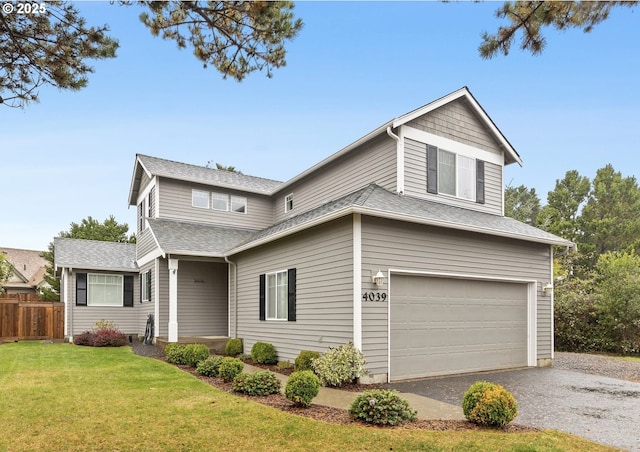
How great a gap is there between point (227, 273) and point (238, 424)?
36.6 feet

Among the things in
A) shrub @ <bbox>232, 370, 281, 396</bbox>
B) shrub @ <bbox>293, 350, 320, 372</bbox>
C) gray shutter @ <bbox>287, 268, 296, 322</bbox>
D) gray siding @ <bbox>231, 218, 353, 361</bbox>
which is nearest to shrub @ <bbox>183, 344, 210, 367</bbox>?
gray siding @ <bbox>231, 218, 353, 361</bbox>

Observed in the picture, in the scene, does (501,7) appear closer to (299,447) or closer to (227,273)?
(299,447)

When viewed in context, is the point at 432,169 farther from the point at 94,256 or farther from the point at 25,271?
the point at 25,271

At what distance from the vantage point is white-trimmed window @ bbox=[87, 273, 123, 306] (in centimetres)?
1831

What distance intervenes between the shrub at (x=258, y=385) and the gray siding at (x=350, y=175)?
6.08 m

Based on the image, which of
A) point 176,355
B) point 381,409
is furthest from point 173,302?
point 381,409

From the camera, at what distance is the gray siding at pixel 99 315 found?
58.9 feet

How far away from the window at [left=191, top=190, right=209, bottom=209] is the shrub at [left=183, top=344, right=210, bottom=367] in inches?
309

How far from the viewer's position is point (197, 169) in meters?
19.2

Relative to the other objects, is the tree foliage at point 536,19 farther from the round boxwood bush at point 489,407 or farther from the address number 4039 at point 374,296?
the address number 4039 at point 374,296

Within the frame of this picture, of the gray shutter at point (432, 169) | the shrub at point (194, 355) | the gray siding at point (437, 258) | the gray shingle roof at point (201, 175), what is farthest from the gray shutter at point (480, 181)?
the gray shingle roof at point (201, 175)

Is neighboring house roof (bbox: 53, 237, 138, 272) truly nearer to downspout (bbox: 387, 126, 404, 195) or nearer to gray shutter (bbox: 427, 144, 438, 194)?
downspout (bbox: 387, 126, 404, 195)

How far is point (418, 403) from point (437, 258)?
Result: 3.91 meters

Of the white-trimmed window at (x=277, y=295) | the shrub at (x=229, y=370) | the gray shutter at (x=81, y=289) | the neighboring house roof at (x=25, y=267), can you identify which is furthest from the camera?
the neighboring house roof at (x=25, y=267)
